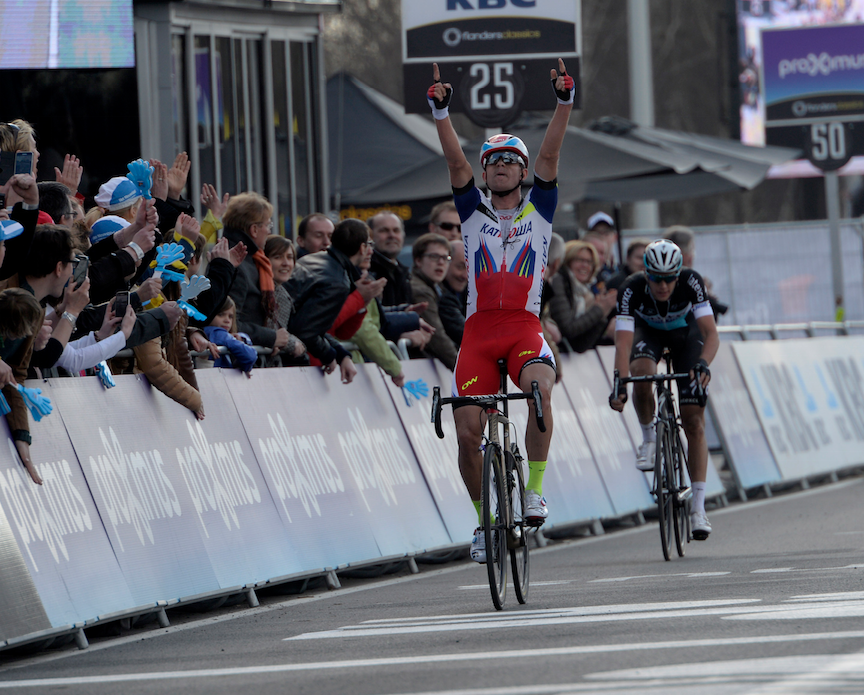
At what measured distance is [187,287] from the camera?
931 cm

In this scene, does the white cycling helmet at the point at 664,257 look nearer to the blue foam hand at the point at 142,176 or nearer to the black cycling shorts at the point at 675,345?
the black cycling shorts at the point at 675,345

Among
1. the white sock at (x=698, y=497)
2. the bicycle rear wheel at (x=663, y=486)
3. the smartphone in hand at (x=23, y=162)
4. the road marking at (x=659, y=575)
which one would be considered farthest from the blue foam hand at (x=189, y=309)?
the white sock at (x=698, y=497)

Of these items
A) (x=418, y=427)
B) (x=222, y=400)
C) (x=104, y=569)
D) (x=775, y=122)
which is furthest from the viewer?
(x=775, y=122)

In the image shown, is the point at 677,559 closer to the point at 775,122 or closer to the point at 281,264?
the point at 281,264

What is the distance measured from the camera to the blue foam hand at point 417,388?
1185 cm

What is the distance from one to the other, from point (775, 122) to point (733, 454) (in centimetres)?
1091

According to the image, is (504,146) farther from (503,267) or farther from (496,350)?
(496,350)

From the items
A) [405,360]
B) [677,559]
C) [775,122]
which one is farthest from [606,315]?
[775,122]

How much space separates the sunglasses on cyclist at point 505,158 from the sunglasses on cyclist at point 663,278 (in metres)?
2.83

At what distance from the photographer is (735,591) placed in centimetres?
862

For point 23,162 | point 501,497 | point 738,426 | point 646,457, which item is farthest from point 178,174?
point 738,426

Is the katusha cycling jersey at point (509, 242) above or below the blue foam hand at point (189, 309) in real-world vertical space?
above

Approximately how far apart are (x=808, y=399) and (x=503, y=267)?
10088 mm

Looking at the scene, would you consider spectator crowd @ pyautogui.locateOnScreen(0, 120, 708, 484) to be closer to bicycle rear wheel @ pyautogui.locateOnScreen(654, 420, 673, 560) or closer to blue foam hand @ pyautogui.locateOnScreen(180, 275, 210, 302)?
blue foam hand @ pyautogui.locateOnScreen(180, 275, 210, 302)
